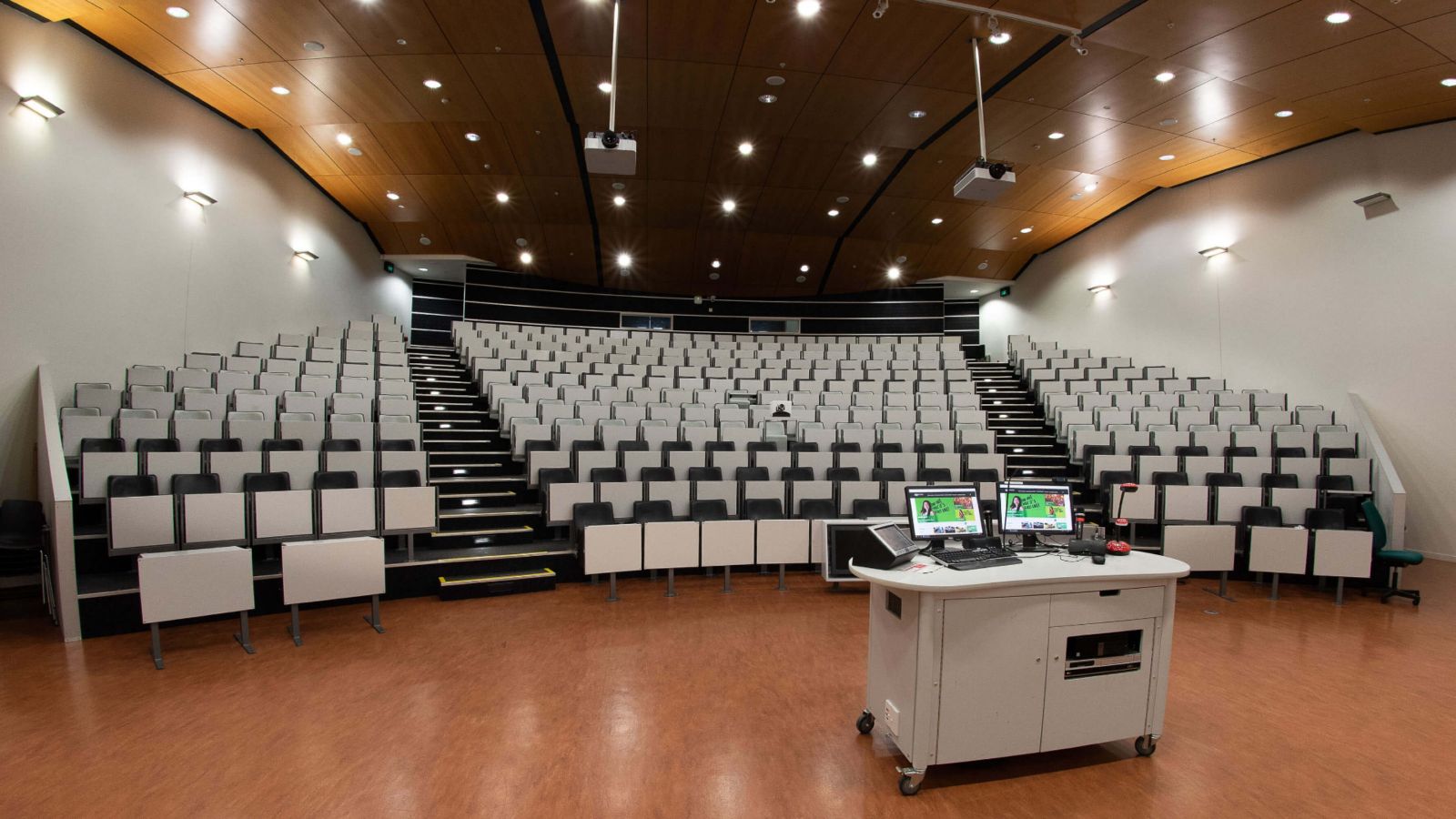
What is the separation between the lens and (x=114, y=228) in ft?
20.9

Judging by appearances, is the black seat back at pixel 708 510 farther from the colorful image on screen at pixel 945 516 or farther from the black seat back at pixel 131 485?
the black seat back at pixel 131 485

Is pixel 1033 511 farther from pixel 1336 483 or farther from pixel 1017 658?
pixel 1336 483

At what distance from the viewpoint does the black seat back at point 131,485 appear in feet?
15.1

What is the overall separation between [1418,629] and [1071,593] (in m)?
3.92

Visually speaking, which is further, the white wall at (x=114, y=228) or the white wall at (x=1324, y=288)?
the white wall at (x=1324, y=288)

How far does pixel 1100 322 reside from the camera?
11484 mm

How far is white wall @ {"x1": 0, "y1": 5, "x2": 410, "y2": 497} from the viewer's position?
5.38 meters

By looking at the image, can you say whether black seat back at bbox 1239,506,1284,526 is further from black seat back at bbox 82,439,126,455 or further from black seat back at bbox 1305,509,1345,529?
black seat back at bbox 82,439,126,455

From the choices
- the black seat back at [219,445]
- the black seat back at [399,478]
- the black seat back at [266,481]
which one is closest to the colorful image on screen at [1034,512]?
the black seat back at [399,478]

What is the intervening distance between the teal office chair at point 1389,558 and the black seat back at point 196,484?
352 inches

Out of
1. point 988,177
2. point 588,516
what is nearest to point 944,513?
point 588,516

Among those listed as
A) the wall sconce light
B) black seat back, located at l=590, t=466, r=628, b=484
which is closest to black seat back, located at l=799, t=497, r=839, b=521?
black seat back, located at l=590, t=466, r=628, b=484

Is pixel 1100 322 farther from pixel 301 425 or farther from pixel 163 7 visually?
pixel 163 7

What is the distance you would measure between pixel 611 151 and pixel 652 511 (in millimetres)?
2973
